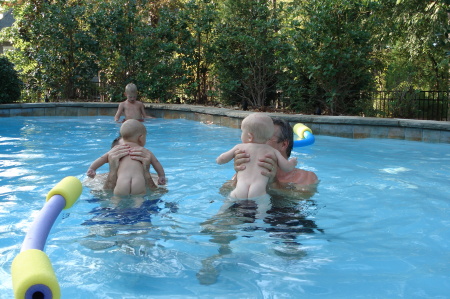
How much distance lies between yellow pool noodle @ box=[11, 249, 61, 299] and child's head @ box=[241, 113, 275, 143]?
2305 mm

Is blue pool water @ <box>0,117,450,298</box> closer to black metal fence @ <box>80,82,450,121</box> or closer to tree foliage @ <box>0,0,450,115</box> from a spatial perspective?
black metal fence @ <box>80,82,450,121</box>

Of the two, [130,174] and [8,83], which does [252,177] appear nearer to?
[130,174]

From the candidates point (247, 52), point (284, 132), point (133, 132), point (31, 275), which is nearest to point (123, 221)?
point (133, 132)

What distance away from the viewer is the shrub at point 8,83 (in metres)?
14.7

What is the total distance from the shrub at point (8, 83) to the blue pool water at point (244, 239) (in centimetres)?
890

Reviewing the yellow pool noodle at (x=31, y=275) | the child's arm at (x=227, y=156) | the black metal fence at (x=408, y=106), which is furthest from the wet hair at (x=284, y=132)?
the black metal fence at (x=408, y=106)

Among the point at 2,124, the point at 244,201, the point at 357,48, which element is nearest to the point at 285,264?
the point at 244,201

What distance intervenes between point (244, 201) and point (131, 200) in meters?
1.03

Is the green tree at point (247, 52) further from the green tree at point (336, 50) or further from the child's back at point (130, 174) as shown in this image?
the child's back at point (130, 174)

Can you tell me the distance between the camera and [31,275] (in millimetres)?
1898

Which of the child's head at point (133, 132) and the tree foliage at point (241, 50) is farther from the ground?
the tree foliage at point (241, 50)

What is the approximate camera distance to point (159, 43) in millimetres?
15820

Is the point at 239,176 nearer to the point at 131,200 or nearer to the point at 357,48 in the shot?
the point at 131,200

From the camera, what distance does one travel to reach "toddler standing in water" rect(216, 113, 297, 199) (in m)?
4.02
